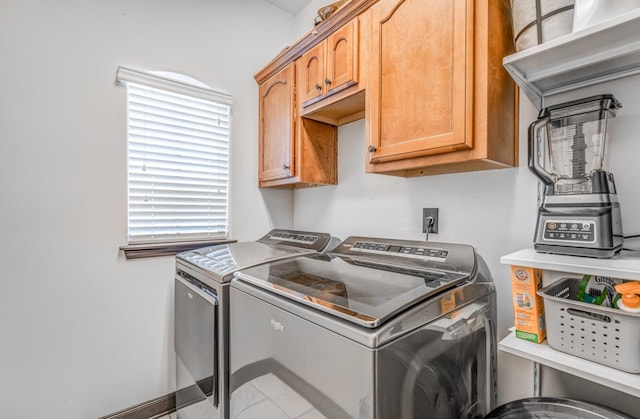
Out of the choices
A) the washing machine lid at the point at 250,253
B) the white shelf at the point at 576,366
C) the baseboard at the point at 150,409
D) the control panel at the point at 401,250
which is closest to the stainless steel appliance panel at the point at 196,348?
the washing machine lid at the point at 250,253

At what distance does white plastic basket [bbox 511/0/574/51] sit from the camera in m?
0.90

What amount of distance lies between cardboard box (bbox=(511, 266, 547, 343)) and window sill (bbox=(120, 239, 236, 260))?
5.87 ft

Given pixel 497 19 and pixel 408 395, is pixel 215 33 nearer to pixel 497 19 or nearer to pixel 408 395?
pixel 497 19

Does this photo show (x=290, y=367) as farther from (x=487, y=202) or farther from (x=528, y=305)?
(x=487, y=202)

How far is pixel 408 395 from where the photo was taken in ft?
2.69

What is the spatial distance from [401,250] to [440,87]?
28.3 inches

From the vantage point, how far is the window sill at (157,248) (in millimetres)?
1830

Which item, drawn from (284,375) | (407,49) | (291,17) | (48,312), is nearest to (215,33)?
(291,17)

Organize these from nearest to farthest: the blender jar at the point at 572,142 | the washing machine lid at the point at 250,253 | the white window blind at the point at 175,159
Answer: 1. the blender jar at the point at 572,142
2. the washing machine lid at the point at 250,253
3. the white window blind at the point at 175,159

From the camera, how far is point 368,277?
118 centimetres

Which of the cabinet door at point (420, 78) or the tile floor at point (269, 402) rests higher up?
the cabinet door at point (420, 78)

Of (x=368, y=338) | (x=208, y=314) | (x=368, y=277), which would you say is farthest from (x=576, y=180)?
(x=208, y=314)

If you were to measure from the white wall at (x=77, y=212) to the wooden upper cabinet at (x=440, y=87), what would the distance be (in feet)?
4.48

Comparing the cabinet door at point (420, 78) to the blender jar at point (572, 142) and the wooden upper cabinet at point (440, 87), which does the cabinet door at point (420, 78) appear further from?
the blender jar at point (572, 142)
